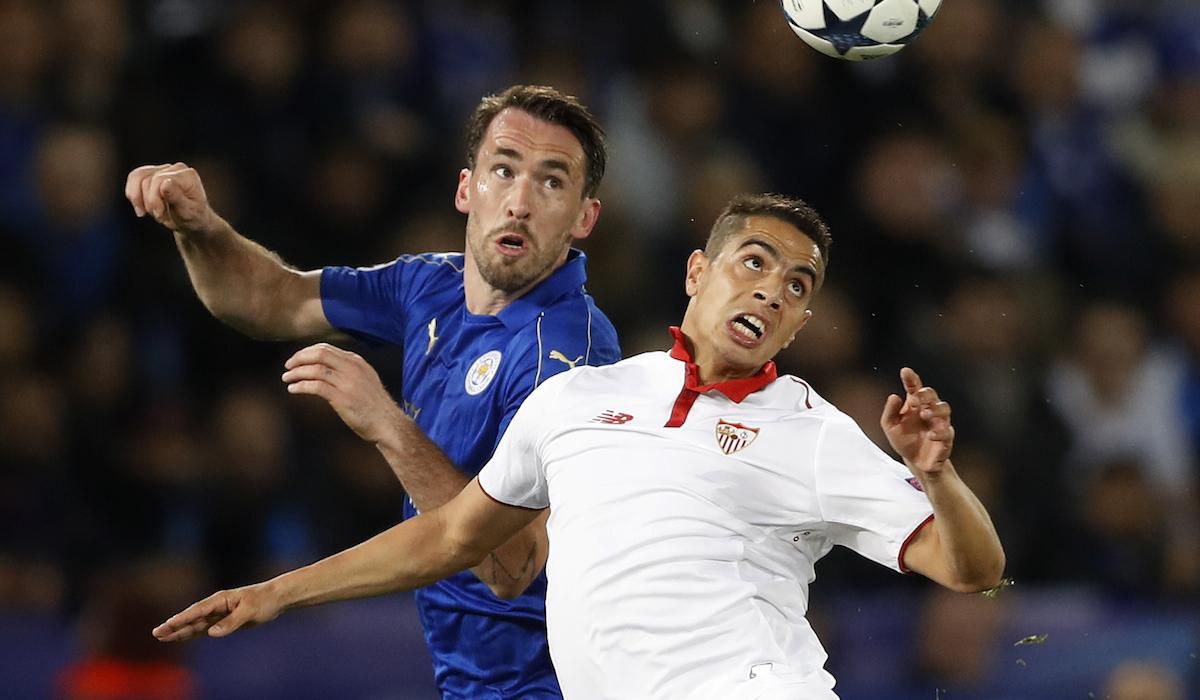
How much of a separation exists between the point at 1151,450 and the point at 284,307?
4.99 meters

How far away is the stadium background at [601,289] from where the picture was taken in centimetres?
701

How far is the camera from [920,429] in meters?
3.52

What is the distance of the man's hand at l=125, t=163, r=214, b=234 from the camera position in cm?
504

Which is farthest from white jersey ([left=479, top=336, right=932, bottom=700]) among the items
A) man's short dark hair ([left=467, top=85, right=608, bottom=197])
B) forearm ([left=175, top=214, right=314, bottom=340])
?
forearm ([left=175, top=214, right=314, bottom=340])

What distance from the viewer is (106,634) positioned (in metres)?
6.63

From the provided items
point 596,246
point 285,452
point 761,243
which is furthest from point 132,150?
point 761,243

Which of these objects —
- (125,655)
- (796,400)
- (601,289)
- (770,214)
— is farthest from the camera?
(601,289)

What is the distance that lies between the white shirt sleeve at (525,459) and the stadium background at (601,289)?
103 inches

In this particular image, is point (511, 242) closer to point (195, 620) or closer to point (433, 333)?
point (433, 333)

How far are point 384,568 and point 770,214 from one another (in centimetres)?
129

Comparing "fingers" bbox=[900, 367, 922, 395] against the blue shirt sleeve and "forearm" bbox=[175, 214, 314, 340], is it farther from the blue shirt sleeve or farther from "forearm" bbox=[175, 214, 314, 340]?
"forearm" bbox=[175, 214, 314, 340]

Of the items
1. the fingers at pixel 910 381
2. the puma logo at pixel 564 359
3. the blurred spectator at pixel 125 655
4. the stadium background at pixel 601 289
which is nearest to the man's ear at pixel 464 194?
the puma logo at pixel 564 359

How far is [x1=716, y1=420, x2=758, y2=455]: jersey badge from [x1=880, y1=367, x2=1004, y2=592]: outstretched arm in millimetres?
479

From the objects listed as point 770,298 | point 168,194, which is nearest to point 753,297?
point 770,298
